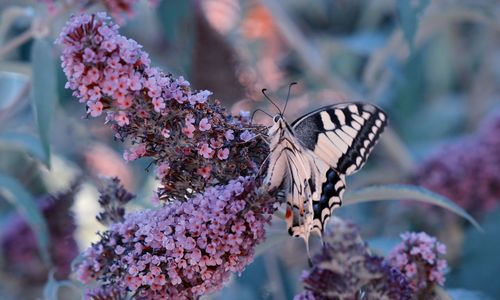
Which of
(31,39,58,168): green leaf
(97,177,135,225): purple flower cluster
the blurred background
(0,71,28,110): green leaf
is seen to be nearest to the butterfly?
the blurred background

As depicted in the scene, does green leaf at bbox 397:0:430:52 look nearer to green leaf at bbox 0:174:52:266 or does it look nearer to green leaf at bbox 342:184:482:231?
green leaf at bbox 342:184:482:231

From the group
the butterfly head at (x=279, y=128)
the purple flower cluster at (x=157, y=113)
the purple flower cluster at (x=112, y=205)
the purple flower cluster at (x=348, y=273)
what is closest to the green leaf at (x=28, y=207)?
the purple flower cluster at (x=112, y=205)

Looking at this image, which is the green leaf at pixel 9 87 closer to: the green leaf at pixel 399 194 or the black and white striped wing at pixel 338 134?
the black and white striped wing at pixel 338 134

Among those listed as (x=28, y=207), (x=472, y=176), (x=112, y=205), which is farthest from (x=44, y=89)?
(x=472, y=176)

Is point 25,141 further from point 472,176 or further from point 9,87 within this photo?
point 472,176

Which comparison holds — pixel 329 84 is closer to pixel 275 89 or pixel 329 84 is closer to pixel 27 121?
pixel 275 89

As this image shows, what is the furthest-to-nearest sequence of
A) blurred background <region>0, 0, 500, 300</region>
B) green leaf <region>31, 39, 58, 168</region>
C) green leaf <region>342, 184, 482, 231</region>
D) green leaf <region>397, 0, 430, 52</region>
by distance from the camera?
blurred background <region>0, 0, 500, 300</region> → green leaf <region>397, 0, 430, 52</region> → green leaf <region>31, 39, 58, 168</region> → green leaf <region>342, 184, 482, 231</region>
